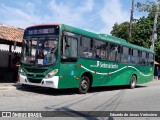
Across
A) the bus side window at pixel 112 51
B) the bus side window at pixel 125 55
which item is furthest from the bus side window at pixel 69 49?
the bus side window at pixel 125 55

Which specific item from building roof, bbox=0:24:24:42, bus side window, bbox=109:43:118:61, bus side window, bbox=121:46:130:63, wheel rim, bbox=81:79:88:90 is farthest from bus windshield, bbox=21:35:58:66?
bus side window, bbox=121:46:130:63

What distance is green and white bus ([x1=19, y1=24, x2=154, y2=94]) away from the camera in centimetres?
1420

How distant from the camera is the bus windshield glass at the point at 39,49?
1423 centimetres

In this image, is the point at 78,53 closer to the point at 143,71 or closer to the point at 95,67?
the point at 95,67

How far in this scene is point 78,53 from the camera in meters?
15.2

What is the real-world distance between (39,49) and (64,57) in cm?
123

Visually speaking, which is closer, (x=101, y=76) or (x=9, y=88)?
(x=9, y=88)

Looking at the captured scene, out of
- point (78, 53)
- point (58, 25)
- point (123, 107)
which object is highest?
point (58, 25)

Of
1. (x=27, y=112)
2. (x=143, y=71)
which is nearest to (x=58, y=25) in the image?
(x=27, y=112)

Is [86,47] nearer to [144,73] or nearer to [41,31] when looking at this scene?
[41,31]

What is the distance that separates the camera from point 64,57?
1427 cm

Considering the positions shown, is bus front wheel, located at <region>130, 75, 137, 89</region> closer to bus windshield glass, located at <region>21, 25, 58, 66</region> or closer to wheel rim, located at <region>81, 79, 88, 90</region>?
wheel rim, located at <region>81, 79, 88, 90</region>

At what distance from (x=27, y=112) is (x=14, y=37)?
11.2m

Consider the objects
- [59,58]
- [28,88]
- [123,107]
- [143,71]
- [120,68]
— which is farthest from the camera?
[143,71]
